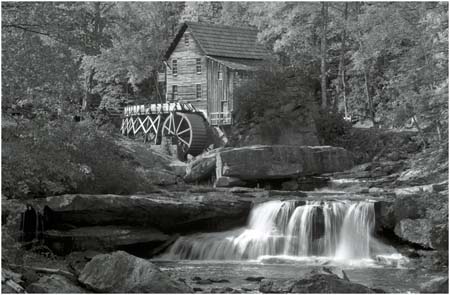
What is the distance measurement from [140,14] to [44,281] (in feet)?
113

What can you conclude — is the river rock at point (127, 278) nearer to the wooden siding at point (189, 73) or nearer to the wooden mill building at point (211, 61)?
the wooden mill building at point (211, 61)

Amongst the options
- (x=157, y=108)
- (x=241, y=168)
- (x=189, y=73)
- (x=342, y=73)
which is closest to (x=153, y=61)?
(x=189, y=73)

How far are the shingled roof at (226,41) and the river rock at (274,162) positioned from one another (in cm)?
1244

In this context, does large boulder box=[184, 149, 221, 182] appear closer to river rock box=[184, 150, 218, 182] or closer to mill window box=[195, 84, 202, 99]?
river rock box=[184, 150, 218, 182]

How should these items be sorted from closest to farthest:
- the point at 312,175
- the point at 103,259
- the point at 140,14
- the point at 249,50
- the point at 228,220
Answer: the point at 103,259
the point at 228,220
the point at 312,175
the point at 249,50
the point at 140,14

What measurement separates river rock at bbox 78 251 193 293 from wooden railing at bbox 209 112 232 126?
23393mm

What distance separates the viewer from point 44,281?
10.4 m

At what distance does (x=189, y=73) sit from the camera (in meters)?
39.7

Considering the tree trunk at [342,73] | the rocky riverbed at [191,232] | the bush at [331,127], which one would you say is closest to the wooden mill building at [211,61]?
the tree trunk at [342,73]

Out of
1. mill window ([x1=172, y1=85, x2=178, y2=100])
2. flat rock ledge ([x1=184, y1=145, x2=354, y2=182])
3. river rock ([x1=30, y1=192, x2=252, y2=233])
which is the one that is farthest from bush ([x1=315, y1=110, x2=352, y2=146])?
mill window ([x1=172, y1=85, x2=178, y2=100])

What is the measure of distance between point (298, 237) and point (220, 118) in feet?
63.1

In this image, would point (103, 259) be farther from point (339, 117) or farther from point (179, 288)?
point (339, 117)

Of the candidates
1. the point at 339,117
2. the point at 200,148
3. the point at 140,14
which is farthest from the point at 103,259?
the point at 140,14

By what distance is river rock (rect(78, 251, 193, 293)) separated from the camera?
10.7 m
